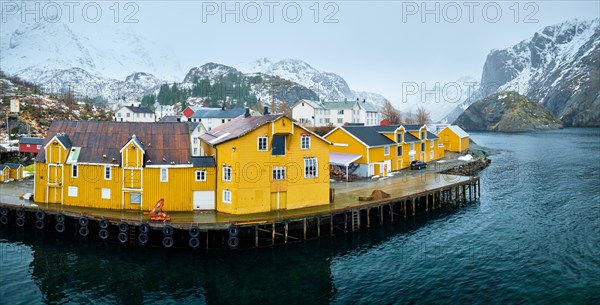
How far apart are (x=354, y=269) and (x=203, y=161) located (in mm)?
16817

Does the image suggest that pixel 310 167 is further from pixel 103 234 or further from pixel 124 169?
pixel 103 234

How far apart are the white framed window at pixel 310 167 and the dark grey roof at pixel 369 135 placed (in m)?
Answer: 19.5

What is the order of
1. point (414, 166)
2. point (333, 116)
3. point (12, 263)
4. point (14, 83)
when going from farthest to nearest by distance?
point (14, 83) < point (333, 116) < point (414, 166) < point (12, 263)

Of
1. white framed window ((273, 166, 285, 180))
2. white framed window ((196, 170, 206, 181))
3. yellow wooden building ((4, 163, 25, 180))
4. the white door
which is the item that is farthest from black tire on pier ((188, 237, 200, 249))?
yellow wooden building ((4, 163, 25, 180))

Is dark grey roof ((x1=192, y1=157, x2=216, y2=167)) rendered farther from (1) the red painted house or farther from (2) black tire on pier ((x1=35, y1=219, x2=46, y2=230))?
(1) the red painted house

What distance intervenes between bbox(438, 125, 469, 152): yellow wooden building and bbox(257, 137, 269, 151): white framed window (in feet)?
211

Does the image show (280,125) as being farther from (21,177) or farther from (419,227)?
(21,177)

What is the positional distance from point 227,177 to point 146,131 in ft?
33.9

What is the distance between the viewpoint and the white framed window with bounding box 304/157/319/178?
4178 cm

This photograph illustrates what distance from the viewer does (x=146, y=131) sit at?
142 ft

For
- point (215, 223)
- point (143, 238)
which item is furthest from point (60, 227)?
point (215, 223)

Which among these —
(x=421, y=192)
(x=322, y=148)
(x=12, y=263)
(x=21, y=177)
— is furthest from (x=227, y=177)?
(x=21, y=177)

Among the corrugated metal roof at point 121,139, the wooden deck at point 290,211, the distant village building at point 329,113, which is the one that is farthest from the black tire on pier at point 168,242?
the distant village building at point 329,113

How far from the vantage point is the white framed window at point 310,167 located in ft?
137
